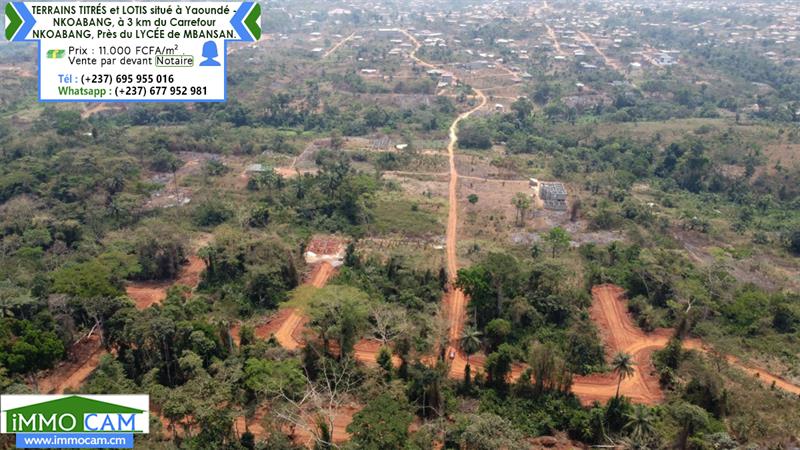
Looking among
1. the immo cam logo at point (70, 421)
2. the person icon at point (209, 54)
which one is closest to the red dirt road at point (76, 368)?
the immo cam logo at point (70, 421)

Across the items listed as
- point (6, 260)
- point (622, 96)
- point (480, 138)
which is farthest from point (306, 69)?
point (6, 260)

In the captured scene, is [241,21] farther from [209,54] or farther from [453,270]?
[453,270]

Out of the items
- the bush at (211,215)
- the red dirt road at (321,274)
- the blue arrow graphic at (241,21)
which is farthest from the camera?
the bush at (211,215)

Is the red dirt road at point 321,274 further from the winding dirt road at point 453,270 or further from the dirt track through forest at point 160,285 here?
the winding dirt road at point 453,270

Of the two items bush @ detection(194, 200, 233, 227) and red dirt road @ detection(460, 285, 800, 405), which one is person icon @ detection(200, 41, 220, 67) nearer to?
red dirt road @ detection(460, 285, 800, 405)

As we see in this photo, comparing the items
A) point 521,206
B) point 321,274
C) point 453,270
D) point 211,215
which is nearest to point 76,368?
point 321,274

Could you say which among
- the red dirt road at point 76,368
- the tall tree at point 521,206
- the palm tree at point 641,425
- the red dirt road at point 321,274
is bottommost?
the red dirt road at point 76,368
